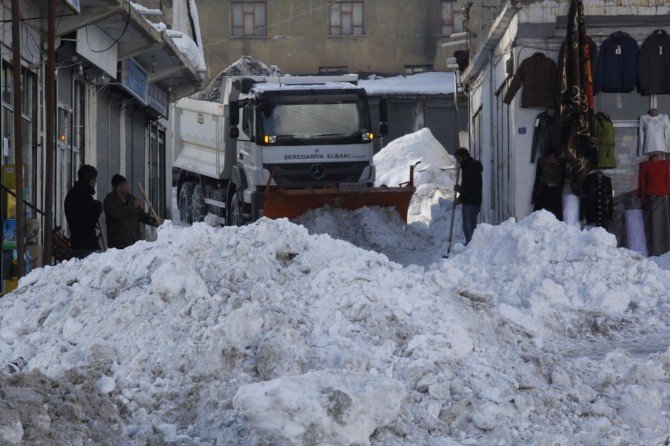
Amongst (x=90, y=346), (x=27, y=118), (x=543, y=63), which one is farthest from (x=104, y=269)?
(x=543, y=63)

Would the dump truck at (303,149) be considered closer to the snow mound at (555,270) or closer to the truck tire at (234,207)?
the truck tire at (234,207)

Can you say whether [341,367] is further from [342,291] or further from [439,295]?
[439,295]

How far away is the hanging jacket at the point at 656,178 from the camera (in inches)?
746

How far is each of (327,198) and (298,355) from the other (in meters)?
13.2

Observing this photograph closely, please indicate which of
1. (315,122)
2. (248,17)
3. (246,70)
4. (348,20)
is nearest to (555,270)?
(315,122)

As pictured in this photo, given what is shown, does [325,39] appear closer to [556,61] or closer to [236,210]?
[236,210]

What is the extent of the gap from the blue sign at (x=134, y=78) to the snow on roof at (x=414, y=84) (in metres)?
20.0

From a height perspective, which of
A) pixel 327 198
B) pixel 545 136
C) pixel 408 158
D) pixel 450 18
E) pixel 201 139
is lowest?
pixel 327 198

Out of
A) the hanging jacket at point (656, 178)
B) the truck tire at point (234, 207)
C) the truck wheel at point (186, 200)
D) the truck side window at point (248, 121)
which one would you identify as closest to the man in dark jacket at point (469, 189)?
the hanging jacket at point (656, 178)

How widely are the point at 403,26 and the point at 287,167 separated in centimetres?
2956

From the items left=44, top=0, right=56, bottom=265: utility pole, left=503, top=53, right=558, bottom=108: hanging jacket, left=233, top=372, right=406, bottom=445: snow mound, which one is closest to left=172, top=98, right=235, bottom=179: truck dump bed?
left=503, top=53, right=558, bottom=108: hanging jacket

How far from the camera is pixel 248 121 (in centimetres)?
2303

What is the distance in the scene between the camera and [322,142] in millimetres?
22484

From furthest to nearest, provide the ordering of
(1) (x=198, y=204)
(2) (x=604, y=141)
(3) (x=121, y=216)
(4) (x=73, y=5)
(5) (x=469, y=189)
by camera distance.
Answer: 1. (1) (x=198, y=204)
2. (5) (x=469, y=189)
3. (2) (x=604, y=141)
4. (4) (x=73, y=5)
5. (3) (x=121, y=216)
